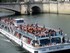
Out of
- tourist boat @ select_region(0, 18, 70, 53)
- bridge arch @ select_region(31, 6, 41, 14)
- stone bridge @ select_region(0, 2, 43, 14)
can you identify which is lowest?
bridge arch @ select_region(31, 6, 41, 14)

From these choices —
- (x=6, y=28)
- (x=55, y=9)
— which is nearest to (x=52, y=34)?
(x=6, y=28)

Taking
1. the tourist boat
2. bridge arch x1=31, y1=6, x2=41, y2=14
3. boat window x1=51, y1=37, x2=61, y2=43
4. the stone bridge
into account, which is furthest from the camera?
bridge arch x1=31, y1=6, x2=41, y2=14

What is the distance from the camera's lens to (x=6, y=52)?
1023 inches

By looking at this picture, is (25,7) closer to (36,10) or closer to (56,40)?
(36,10)

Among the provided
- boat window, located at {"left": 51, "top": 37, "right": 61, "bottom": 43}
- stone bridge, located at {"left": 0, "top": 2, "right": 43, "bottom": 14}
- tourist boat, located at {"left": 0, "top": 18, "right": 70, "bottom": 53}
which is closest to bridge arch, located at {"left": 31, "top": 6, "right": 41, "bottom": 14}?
stone bridge, located at {"left": 0, "top": 2, "right": 43, "bottom": 14}

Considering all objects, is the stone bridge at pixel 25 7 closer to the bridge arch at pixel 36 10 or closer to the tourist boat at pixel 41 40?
the bridge arch at pixel 36 10

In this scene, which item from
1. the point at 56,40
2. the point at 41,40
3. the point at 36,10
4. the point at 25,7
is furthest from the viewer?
the point at 36,10

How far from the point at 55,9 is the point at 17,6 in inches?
315

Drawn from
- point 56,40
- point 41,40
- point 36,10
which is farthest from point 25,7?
point 41,40

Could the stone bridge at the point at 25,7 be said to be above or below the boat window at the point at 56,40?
below

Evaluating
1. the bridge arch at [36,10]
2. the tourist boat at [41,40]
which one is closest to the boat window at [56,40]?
the tourist boat at [41,40]

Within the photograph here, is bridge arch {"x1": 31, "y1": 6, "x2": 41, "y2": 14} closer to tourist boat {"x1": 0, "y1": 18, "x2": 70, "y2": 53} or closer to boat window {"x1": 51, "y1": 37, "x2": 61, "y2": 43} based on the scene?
tourist boat {"x1": 0, "y1": 18, "x2": 70, "y2": 53}

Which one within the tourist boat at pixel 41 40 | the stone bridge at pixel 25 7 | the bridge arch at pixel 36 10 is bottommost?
the bridge arch at pixel 36 10

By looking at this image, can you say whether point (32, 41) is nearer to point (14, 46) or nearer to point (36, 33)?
point (36, 33)
